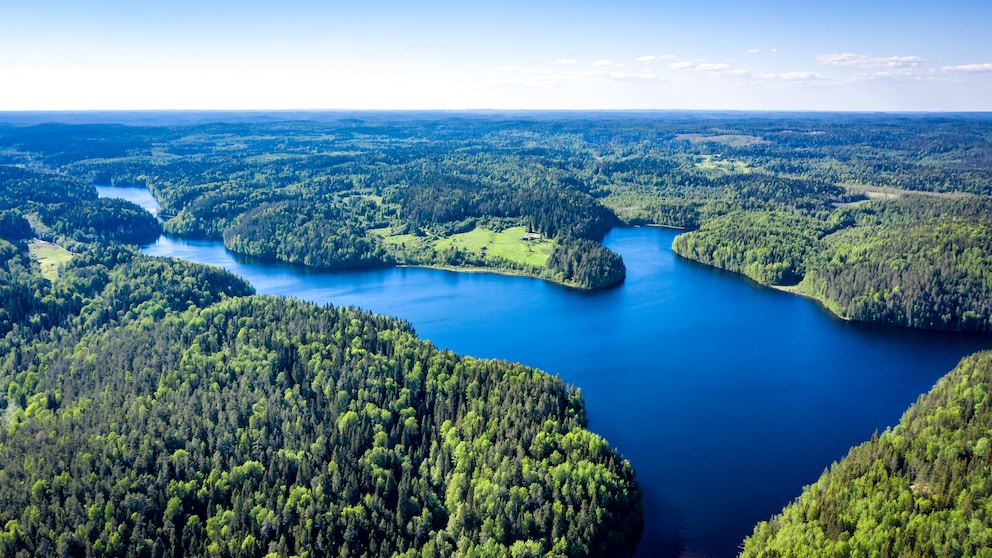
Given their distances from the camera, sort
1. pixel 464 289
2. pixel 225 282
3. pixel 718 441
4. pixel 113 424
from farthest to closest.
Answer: pixel 464 289 < pixel 225 282 < pixel 718 441 < pixel 113 424

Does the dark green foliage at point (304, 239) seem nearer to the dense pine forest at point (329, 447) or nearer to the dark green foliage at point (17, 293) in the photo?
the dense pine forest at point (329, 447)

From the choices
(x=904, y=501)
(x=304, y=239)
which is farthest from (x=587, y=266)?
(x=904, y=501)

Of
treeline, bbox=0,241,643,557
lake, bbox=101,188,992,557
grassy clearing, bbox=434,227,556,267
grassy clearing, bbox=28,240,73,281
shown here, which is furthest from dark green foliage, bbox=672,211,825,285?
grassy clearing, bbox=28,240,73,281

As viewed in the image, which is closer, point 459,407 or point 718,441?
point 459,407

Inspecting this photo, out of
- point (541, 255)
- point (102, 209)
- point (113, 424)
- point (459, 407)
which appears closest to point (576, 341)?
point (459, 407)

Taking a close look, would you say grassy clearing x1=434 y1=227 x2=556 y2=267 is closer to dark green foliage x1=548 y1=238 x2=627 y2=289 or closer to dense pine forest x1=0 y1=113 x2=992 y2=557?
dark green foliage x1=548 y1=238 x2=627 y2=289

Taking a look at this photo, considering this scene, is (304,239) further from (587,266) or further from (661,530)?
(661,530)

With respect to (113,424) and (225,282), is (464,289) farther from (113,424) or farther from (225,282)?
(113,424)
